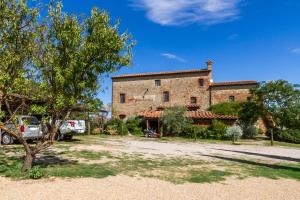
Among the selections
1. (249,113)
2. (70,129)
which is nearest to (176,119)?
(249,113)

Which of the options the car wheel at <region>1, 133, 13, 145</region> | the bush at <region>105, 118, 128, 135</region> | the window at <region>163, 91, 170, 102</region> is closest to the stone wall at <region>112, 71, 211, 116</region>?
the window at <region>163, 91, 170, 102</region>

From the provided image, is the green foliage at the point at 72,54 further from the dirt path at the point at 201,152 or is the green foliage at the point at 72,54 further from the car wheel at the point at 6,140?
the car wheel at the point at 6,140

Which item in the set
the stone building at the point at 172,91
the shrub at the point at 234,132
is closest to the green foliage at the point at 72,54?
the shrub at the point at 234,132

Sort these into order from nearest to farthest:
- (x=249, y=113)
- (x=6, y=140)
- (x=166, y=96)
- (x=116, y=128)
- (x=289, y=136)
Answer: (x=6, y=140), (x=289, y=136), (x=249, y=113), (x=116, y=128), (x=166, y=96)

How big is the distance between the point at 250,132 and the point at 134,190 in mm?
26298

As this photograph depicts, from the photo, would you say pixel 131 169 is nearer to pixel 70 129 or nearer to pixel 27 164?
pixel 27 164

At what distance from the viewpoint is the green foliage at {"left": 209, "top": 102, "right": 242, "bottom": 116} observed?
34.0m

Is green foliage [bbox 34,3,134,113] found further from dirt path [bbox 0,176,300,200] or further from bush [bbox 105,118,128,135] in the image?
bush [bbox 105,118,128,135]

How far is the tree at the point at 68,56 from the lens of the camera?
888cm

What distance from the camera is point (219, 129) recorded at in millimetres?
30656

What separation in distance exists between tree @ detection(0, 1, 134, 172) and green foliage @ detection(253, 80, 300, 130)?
Result: 24.6 metres

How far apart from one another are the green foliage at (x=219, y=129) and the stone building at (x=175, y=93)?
1.63 metres

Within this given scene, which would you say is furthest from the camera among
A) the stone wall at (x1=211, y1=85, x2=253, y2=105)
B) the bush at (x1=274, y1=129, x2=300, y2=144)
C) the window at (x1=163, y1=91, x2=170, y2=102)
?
the window at (x1=163, y1=91, x2=170, y2=102)

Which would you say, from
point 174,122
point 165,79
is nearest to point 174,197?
point 174,122
